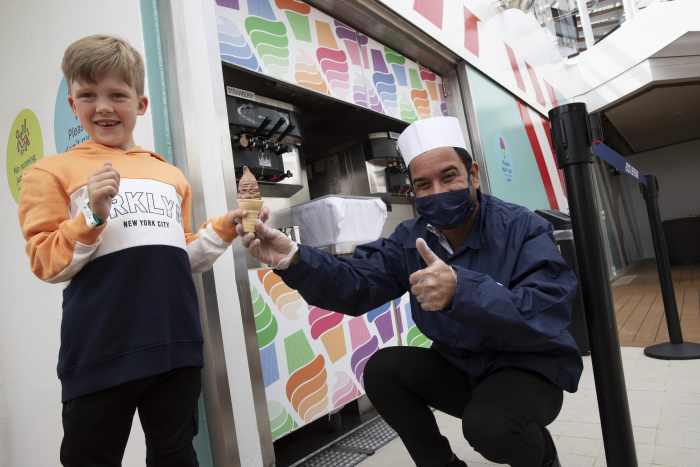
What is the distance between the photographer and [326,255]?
1404mm

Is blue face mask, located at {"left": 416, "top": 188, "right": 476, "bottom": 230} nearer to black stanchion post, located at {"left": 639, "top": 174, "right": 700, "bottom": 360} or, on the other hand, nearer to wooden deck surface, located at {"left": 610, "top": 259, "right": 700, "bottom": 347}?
black stanchion post, located at {"left": 639, "top": 174, "right": 700, "bottom": 360}

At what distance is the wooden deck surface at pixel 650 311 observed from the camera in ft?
11.4

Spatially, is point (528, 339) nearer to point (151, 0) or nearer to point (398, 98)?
point (151, 0)

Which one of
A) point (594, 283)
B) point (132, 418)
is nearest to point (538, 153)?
point (594, 283)

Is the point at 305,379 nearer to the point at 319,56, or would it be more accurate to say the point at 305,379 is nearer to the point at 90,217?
the point at 90,217

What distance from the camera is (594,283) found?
4.32ft

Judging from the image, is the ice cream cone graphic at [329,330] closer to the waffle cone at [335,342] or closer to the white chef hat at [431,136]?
the waffle cone at [335,342]

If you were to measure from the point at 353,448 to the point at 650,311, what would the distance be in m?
3.87

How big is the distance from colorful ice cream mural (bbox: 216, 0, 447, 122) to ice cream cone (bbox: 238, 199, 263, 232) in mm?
1064

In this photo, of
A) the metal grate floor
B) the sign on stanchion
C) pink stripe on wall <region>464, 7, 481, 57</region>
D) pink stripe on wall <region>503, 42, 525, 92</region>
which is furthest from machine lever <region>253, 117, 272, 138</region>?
pink stripe on wall <region>503, 42, 525, 92</region>

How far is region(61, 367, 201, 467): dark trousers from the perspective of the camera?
1.03m

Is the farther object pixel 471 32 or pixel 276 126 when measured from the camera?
pixel 471 32

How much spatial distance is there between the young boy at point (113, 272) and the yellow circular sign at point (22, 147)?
3.77 ft

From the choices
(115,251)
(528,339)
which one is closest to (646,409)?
(528,339)
